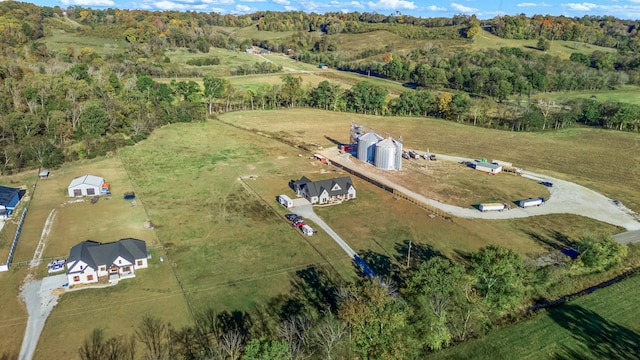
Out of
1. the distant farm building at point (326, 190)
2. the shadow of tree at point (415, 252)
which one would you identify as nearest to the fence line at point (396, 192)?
the distant farm building at point (326, 190)

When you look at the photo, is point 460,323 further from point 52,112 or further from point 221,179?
point 52,112

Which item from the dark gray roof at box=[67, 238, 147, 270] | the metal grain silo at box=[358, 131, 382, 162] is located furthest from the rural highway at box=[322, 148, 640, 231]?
the dark gray roof at box=[67, 238, 147, 270]

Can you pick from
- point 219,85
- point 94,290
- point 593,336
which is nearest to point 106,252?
point 94,290

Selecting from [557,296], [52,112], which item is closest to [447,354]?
[557,296]

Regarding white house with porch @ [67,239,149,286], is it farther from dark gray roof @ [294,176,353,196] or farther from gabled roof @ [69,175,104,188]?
dark gray roof @ [294,176,353,196]

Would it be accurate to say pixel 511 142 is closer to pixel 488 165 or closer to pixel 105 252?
pixel 488 165

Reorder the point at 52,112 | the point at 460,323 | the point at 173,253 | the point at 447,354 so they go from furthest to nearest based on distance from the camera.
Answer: the point at 52,112 → the point at 173,253 → the point at 460,323 → the point at 447,354

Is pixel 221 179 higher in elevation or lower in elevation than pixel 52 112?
lower
